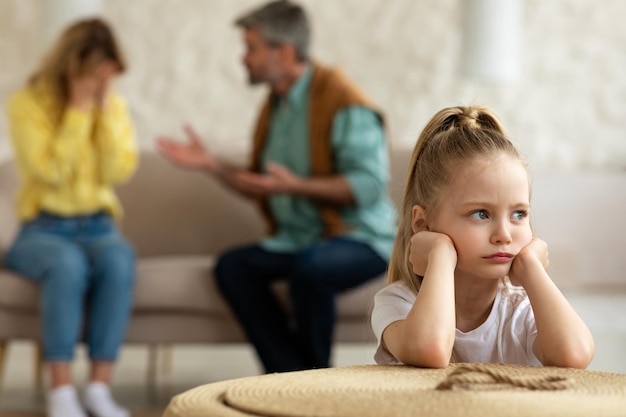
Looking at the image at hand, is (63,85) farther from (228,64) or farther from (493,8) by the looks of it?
(493,8)

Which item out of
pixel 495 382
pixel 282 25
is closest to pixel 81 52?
pixel 282 25

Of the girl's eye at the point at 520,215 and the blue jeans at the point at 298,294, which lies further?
the blue jeans at the point at 298,294

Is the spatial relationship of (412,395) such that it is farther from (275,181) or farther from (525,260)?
(275,181)

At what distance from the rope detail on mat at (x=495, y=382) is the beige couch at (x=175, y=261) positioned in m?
1.77

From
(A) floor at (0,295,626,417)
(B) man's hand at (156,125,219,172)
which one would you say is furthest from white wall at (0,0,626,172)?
(B) man's hand at (156,125,219,172)

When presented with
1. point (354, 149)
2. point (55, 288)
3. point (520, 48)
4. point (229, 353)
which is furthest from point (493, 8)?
point (55, 288)

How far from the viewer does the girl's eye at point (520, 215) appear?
4.07 feet

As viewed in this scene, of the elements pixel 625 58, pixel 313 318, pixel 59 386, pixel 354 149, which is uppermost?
pixel 625 58

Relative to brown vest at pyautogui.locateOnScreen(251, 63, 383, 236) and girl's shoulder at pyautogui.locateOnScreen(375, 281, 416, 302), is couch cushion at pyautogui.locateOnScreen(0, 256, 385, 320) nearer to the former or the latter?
brown vest at pyautogui.locateOnScreen(251, 63, 383, 236)

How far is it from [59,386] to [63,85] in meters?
0.94

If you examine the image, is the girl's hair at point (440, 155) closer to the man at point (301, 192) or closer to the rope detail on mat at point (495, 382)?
the rope detail on mat at point (495, 382)

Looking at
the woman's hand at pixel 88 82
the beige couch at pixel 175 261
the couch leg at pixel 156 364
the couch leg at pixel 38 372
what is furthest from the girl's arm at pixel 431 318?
the couch leg at pixel 38 372

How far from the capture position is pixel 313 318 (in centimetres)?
280

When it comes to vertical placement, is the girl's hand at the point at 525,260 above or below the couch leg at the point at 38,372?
above
